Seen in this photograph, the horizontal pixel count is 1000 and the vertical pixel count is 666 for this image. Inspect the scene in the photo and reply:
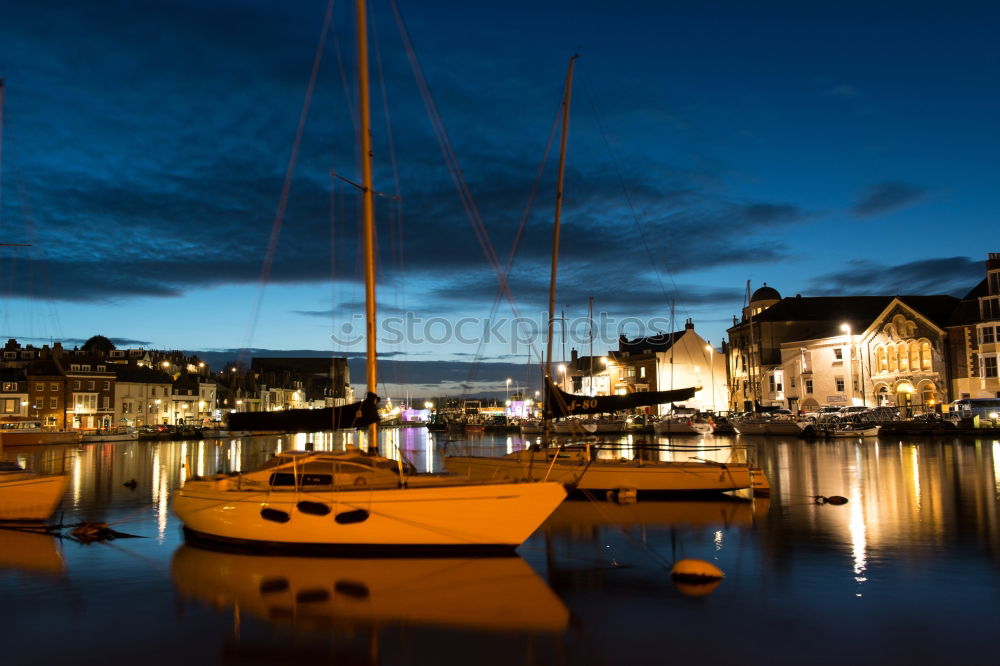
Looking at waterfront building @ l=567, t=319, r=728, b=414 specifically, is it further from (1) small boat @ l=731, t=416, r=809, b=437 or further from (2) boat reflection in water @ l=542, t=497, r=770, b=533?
(2) boat reflection in water @ l=542, t=497, r=770, b=533

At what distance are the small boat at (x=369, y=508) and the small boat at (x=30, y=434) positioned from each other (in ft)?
243

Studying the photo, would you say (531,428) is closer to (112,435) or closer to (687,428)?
(687,428)

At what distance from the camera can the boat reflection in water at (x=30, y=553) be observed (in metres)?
16.9

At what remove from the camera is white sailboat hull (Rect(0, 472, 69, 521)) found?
73.3 feet

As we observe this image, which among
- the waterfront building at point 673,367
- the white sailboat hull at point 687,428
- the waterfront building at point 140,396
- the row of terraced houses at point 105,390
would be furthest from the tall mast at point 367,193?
the waterfront building at point 140,396

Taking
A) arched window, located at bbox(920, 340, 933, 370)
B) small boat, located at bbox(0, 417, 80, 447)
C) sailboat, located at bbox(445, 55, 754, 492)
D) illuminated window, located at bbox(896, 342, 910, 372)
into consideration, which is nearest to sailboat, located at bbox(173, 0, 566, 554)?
sailboat, located at bbox(445, 55, 754, 492)

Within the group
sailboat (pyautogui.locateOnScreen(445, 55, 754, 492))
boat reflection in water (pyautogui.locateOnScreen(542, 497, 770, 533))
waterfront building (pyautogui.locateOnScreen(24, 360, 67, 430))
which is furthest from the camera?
waterfront building (pyautogui.locateOnScreen(24, 360, 67, 430))

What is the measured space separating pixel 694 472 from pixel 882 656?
16.9 meters

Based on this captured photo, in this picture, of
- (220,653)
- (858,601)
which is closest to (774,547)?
(858,601)

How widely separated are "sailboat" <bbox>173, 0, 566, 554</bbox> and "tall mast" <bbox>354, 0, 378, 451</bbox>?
0.03m

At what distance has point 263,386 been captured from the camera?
153375 mm

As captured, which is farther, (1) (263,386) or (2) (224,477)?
(1) (263,386)

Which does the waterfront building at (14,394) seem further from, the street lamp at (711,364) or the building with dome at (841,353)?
the street lamp at (711,364)

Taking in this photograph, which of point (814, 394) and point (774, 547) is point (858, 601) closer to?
point (774, 547)
